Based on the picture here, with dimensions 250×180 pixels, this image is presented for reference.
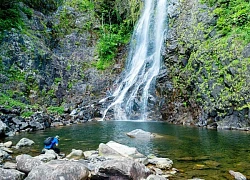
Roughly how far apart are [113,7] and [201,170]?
33976mm

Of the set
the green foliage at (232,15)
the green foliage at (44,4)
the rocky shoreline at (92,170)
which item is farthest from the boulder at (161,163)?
the green foliage at (44,4)

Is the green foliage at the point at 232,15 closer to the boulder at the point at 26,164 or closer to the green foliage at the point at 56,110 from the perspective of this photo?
the green foliage at the point at 56,110

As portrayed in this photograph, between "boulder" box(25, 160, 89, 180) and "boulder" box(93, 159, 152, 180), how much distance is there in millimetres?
514

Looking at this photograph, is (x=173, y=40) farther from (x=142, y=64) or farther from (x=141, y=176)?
(x=141, y=176)

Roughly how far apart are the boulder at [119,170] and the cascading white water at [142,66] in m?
19.2

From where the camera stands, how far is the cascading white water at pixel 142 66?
27.4 meters

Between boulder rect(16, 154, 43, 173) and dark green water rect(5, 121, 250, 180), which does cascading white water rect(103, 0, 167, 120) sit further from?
boulder rect(16, 154, 43, 173)

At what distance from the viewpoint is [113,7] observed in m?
38.8

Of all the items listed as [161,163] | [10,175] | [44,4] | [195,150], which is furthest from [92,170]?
[44,4]

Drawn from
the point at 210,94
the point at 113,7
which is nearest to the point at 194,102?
the point at 210,94

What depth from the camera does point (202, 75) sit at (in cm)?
2172

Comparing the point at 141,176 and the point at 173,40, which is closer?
the point at 141,176

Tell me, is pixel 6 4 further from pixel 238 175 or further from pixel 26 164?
pixel 238 175

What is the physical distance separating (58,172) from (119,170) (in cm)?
160
